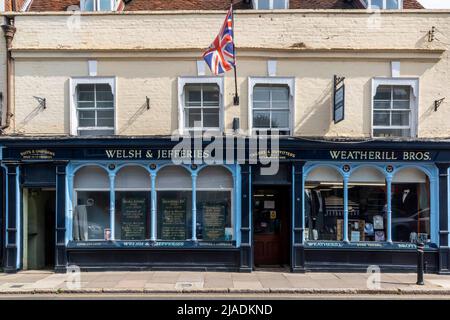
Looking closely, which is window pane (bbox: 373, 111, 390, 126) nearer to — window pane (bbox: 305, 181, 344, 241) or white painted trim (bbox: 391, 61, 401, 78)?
white painted trim (bbox: 391, 61, 401, 78)

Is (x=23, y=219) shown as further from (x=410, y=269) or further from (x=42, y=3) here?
(x=410, y=269)

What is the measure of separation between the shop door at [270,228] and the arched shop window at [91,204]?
4.42 meters

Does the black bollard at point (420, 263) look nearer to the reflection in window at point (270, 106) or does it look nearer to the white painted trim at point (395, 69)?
the reflection in window at point (270, 106)

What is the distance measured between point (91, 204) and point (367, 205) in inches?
322

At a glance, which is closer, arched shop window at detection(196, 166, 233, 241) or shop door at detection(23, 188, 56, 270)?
arched shop window at detection(196, 166, 233, 241)

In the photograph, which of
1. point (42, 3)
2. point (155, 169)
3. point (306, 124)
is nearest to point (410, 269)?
point (306, 124)

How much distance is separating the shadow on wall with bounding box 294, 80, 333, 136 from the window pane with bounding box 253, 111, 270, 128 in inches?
34.5

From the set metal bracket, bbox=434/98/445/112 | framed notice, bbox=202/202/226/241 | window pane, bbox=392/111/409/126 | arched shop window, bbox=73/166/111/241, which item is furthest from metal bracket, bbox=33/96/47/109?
metal bracket, bbox=434/98/445/112

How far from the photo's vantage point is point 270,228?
11648 mm

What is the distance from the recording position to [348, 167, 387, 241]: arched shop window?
11203 mm

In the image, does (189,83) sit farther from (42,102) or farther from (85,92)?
(42,102)

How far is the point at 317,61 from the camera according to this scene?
1120 cm

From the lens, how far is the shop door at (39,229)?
11.3m

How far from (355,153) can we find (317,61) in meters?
2.90
